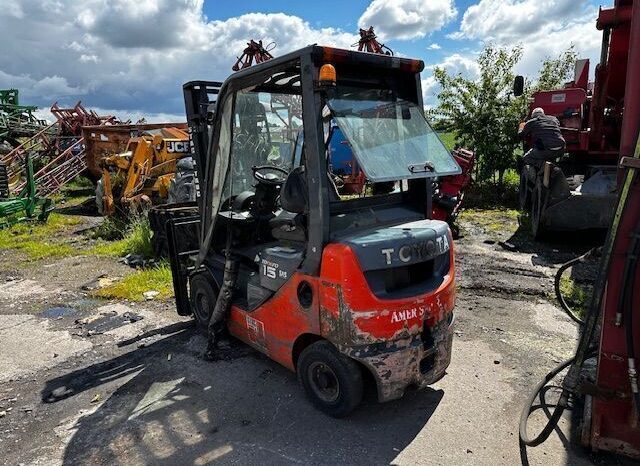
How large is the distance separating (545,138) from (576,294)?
9.35 ft

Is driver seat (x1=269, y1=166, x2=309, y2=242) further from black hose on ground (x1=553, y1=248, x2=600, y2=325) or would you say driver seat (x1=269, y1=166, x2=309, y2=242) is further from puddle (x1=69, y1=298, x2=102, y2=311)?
puddle (x1=69, y1=298, x2=102, y2=311)

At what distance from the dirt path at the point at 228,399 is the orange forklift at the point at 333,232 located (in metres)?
0.28

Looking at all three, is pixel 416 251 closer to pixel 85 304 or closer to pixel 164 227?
pixel 85 304

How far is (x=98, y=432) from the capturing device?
3219 mm

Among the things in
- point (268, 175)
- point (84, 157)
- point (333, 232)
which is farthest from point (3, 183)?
point (333, 232)

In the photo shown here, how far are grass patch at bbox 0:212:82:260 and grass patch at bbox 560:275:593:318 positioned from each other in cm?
739

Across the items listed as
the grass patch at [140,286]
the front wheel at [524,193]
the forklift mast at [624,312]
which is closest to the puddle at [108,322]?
the grass patch at [140,286]

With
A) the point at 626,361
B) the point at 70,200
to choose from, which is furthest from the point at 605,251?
the point at 70,200

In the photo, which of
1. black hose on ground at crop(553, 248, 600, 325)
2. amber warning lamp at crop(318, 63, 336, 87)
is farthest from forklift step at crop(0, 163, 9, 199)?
black hose on ground at crop(553, 248, 600, 325)

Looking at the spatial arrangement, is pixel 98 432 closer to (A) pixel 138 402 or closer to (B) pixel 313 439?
(A) pixel 138 402

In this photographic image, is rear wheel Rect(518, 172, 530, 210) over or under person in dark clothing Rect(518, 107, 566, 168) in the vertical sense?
under

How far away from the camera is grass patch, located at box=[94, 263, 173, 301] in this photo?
5.89 metres

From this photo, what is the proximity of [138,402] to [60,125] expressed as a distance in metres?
17.1

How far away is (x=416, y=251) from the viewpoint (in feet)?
9.97
